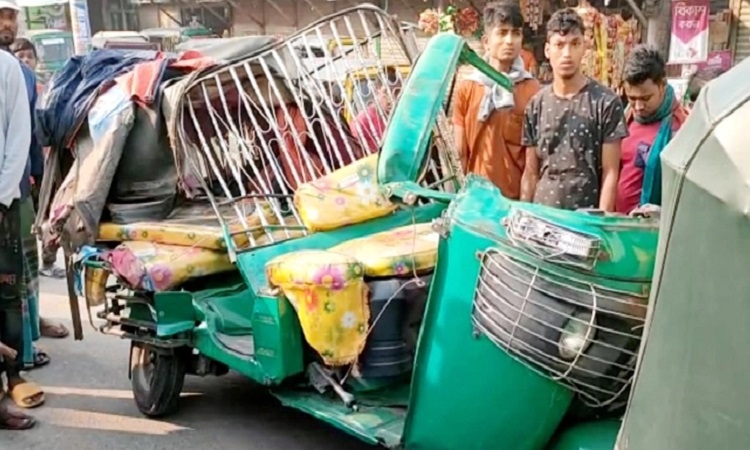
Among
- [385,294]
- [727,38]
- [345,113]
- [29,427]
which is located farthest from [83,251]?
[727,38]

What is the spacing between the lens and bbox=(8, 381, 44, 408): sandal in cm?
459

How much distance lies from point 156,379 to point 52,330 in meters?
1.81

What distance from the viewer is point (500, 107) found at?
4.28 meters

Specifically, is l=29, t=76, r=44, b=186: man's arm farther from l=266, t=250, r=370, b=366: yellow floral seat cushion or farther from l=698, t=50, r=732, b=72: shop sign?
l=698, t=50, r=732, b=72: shop sign

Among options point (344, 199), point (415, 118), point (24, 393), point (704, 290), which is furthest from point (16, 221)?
point (704, 290)

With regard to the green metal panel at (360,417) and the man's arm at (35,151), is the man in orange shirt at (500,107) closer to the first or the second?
the green metal panel at (360,417)

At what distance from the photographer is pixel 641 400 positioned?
1.84 meters

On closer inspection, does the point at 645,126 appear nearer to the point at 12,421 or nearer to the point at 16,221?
the point at 16,221

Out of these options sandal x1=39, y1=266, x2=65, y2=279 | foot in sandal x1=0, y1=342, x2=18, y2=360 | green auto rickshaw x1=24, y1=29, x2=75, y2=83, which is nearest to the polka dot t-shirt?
foot in sandal x1=0, y1=342, x2=18, y2=360

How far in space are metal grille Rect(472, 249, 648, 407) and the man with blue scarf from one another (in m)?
1.32

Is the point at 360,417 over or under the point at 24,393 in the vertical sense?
over

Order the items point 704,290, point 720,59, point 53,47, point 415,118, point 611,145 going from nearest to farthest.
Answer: point 704,290 → point 415,118 → point 611,145 → point 720,59 → point 53,47

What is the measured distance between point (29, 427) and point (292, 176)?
6.25 feet

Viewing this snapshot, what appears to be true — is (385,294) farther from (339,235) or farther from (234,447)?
(234,447)
